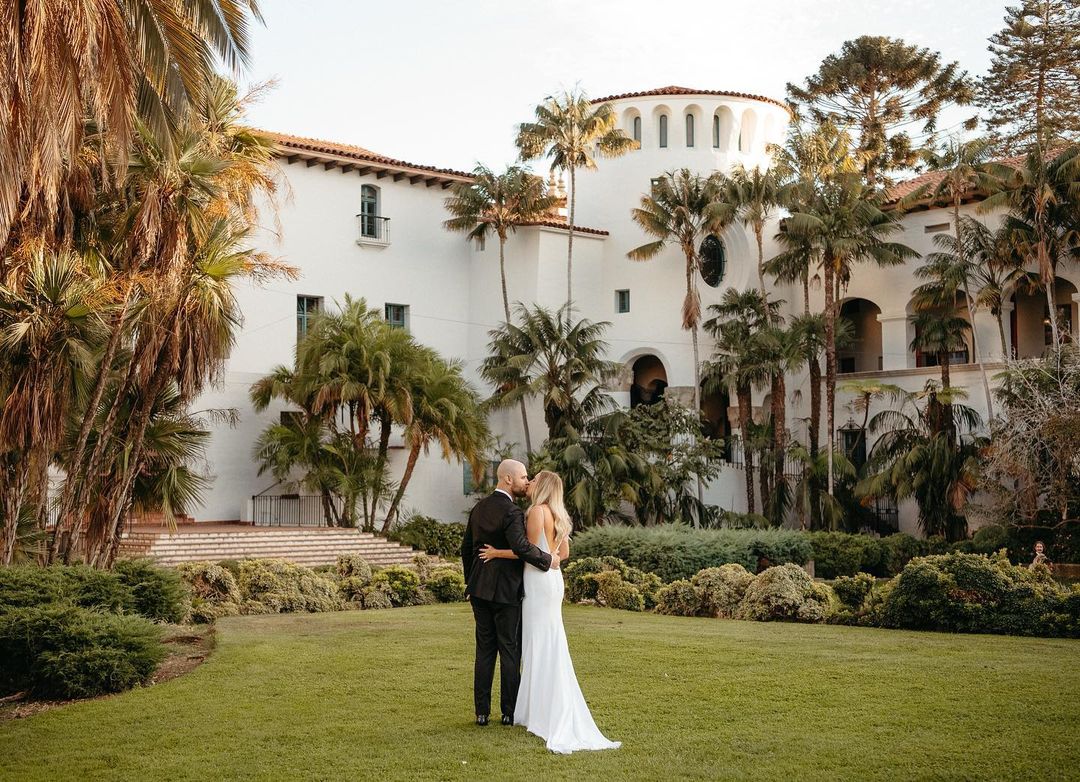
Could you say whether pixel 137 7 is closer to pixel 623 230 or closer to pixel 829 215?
pixel 829 215

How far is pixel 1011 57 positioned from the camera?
141 ft

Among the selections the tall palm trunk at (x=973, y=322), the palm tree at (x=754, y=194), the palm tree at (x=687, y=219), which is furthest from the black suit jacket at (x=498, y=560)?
the palm tree at (x=687, y=219)

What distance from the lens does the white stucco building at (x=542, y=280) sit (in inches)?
1233

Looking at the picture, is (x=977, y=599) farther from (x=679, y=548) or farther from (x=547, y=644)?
(x=679, y=548)

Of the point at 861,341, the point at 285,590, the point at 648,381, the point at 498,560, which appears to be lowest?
the point at 285,590

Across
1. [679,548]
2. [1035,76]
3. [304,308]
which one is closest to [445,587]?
Result: [679,548]

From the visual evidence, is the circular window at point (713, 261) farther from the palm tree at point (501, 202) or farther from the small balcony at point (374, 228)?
the small balcony at point (374, 228)

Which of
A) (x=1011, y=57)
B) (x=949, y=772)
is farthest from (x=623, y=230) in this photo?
(x=949, y=772)

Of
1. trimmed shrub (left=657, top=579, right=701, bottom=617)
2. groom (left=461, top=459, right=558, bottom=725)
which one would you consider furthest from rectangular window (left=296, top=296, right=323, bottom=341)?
groom (left=461, top=459, right=558, bottom=725)

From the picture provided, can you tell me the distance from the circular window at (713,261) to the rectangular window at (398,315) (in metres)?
9.01

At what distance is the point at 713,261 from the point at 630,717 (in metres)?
28.7

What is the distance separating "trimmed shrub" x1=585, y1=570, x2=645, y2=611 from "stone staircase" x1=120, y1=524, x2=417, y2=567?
25.8 feet

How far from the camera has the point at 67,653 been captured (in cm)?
977

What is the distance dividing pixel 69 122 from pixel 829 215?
25.9m
